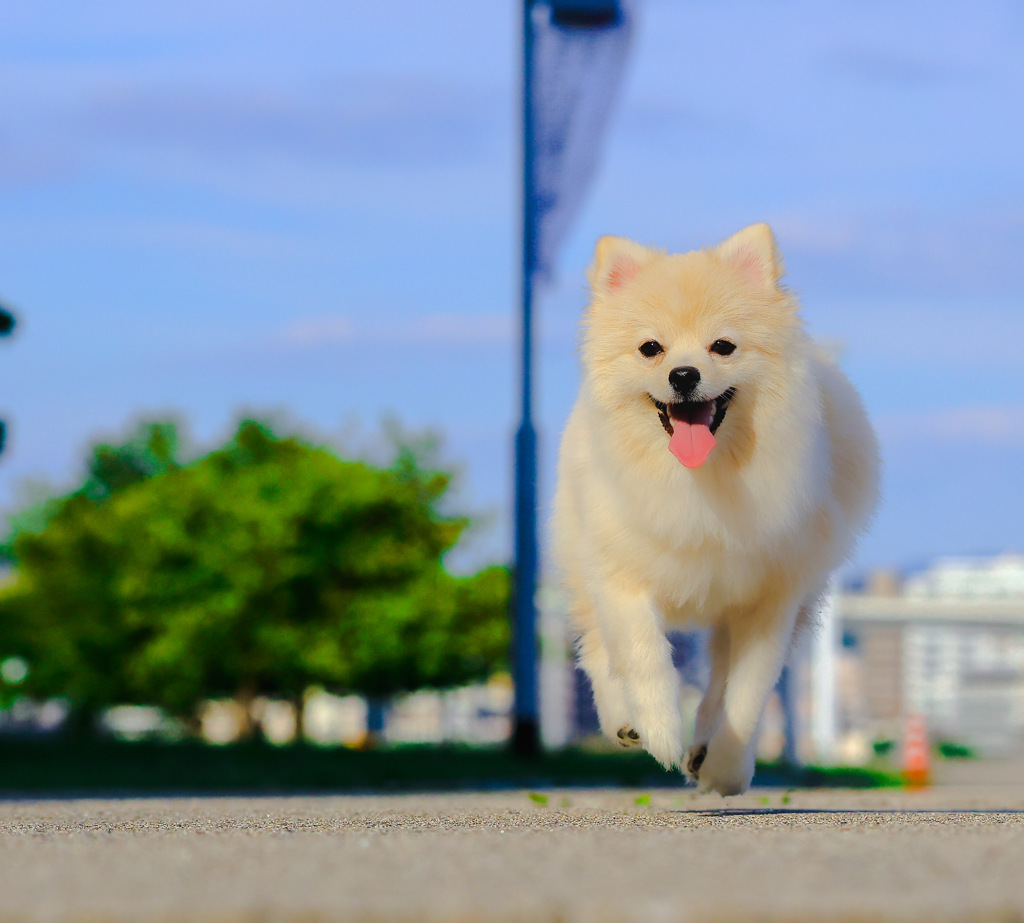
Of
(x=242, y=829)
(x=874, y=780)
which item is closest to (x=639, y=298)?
(x=242, y=829)

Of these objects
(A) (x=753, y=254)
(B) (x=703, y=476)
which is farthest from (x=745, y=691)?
(A) (x=753, y=254)

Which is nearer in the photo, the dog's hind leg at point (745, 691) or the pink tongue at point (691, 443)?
the pink tongue at point (691, 443)

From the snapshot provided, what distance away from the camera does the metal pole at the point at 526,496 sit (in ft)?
53.8

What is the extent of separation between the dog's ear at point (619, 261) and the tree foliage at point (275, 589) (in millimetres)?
30352

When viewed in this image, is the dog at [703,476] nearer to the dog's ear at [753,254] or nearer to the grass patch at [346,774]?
the dog's ear at [753,254]

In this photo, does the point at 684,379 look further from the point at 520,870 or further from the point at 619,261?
the point at 520,870

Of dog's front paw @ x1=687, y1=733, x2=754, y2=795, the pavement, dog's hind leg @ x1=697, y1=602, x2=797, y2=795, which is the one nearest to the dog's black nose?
dog's hind leg @ x1=697, y1=602, x2=797, y2=795

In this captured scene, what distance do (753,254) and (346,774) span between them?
8.96m

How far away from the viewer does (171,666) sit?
37781 mm

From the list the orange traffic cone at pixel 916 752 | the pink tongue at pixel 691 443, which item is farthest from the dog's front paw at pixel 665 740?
the orange traffic cone at pixel 916 752

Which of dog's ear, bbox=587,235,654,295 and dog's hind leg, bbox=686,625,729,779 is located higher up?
dog's ear, bbox=587,235,654,295

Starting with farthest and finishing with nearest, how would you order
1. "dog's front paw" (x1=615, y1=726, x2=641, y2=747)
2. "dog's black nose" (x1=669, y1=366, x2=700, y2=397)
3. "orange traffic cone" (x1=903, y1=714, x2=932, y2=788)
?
"orange traffic cone" (x1=903, y1=714, x2=932, y2=788)
"dog's front paw" (x1=615, y1=726, x2=641, y2=747)
"dog's black nose" (x1=669, y1=366, x2=700, y2=397)

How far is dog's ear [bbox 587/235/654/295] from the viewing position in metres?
6.26

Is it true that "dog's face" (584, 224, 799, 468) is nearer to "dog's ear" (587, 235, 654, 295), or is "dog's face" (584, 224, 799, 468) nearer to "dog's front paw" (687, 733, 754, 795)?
"dog's ear" (587, 235, 654, 295)
